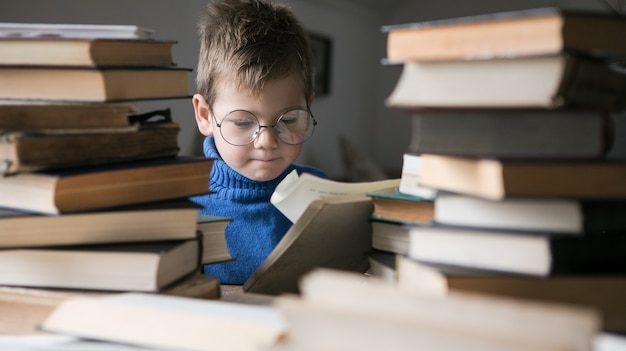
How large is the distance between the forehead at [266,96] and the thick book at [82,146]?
627mm

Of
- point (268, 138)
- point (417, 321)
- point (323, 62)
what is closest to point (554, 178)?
point (417, 321)

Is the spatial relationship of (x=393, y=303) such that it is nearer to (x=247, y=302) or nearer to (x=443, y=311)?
(x=443, y=311)

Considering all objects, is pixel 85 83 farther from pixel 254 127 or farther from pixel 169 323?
pixel 254 127

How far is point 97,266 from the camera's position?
84 centimetres

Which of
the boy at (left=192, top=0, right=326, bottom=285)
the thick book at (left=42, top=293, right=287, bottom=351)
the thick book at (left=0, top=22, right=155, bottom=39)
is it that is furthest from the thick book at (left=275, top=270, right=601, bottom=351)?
the boy at (left=192, top=0, right=326, bottom=285)

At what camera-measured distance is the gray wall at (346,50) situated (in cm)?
356

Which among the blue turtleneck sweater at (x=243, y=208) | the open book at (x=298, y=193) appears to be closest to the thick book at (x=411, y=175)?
the open book at (x=298, y=193)

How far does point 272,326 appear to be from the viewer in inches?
27.0

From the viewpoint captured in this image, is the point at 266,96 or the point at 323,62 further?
the point at 323,62

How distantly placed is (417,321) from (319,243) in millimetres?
443

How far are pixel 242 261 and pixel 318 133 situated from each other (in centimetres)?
408

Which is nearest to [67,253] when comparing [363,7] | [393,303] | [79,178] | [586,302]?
[79,178]

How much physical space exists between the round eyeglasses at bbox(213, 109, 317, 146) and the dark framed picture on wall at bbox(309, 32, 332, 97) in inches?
157

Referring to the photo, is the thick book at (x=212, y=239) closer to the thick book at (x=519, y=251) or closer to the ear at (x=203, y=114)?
the thick book at (x=519, y=251)
